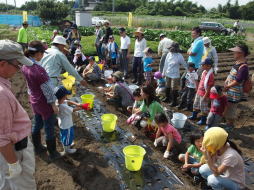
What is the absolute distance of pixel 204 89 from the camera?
15.6 ft

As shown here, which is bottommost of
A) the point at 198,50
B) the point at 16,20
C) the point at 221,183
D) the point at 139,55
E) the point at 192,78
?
the point at 221,183

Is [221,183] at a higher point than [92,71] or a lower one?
lower

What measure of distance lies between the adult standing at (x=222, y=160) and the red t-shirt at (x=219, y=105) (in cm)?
175

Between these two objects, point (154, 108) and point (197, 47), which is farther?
point (197, 47)

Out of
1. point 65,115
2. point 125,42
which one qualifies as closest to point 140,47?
point 125,42

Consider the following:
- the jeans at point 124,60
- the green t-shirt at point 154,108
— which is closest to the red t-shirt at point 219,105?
the green t-shirt at point 154,108

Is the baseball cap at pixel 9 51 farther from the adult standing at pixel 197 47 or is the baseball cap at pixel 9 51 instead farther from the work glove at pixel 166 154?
the adult standing at pixel 197 47

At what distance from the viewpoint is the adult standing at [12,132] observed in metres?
1.83

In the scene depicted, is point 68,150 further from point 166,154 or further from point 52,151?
point 166,154

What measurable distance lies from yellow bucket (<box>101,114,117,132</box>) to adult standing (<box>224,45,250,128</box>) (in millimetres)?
2285

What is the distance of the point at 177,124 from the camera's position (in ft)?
15.5

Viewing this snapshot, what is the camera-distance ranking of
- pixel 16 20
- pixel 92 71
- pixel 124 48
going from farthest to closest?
pixel 16 20 < pixel 124 48 < pixel 92 71

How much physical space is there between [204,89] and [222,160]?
7.55 ft

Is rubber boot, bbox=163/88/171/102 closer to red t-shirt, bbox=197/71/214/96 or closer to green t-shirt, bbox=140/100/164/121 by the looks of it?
red t-shirt, bbox=197/71/214/96
